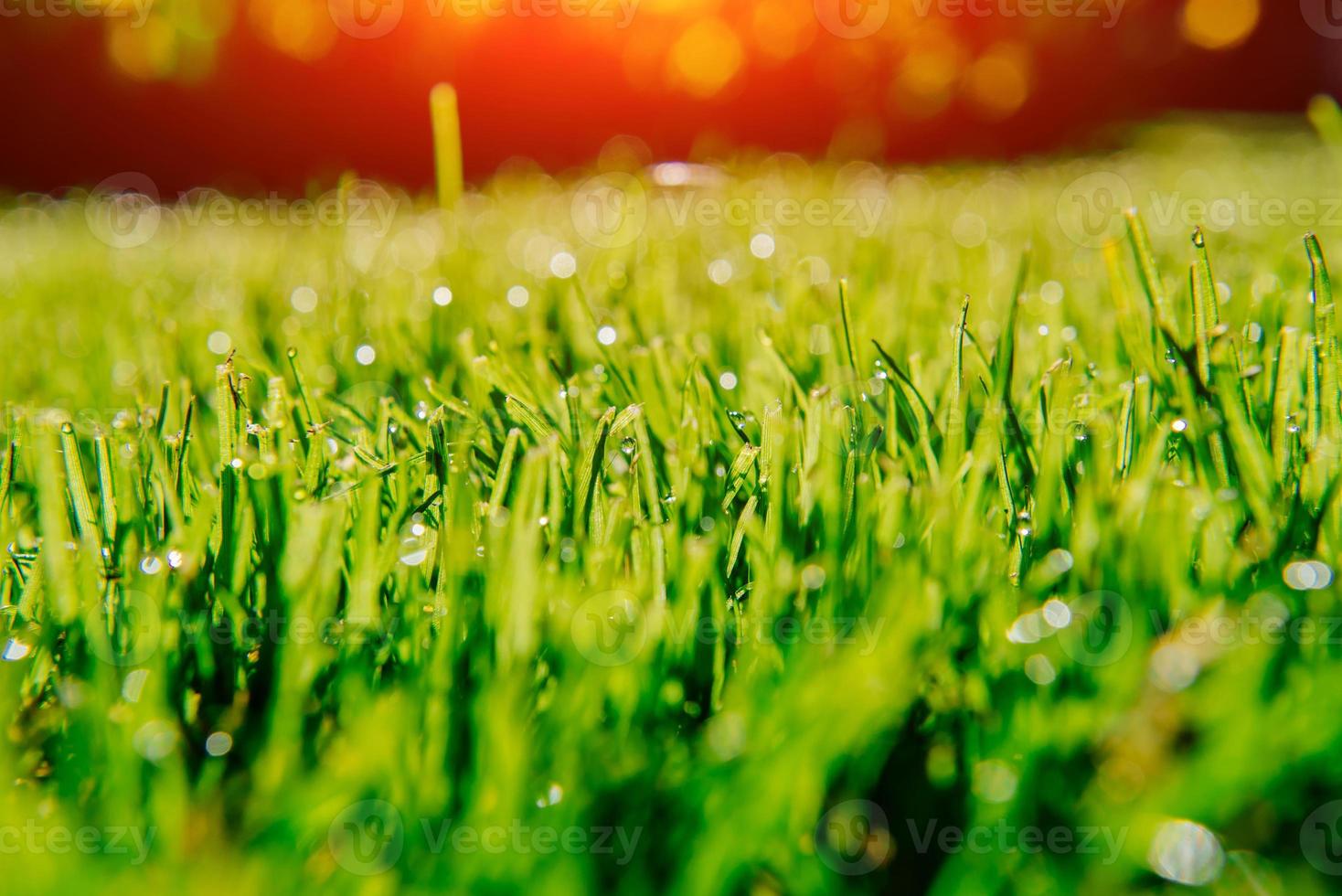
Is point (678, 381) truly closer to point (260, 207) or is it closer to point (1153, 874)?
point (1153, 874)

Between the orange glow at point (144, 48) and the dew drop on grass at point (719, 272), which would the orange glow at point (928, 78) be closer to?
the orange glow at point (144, 48)

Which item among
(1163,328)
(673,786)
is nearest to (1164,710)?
(673,786)

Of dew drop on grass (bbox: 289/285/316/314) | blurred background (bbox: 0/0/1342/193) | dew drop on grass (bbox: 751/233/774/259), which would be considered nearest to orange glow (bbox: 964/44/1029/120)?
blurred background (bbox: 0/0/1342/193)

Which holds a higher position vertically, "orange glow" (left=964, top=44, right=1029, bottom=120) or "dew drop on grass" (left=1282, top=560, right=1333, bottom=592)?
"orange glow" (left=964, top=44, right=1029, bottom=120)

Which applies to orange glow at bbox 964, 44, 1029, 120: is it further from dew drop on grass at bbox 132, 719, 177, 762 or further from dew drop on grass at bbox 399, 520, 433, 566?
dew drop on grass at bbox 132, 719, 177, 762

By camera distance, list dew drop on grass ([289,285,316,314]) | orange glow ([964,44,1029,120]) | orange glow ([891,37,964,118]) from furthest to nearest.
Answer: orange glow ([964,44,1029,120]), orange glow ([891,37,964,118]), dew drop on grass ([289,285,316,314])
